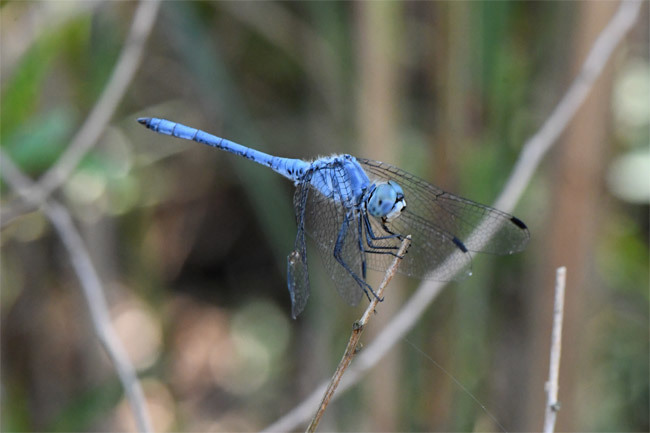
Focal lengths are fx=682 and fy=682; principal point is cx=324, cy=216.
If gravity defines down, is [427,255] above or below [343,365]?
above

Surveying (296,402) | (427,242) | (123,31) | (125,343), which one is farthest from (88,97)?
(296,402)

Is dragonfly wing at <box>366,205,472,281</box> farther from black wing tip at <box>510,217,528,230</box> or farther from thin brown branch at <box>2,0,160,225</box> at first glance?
thin brown branch at <box>2,0,160,225</box>

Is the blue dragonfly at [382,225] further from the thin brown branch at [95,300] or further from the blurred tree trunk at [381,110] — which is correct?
the blurred tree trunk at [381,110]

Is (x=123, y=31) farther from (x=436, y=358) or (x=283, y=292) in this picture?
(x=436, y=358)

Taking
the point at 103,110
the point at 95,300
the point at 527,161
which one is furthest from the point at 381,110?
the point at 95,300

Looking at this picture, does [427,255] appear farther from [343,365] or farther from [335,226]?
[343,365]
